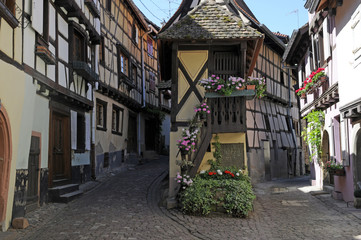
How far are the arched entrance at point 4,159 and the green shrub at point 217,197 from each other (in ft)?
12.4

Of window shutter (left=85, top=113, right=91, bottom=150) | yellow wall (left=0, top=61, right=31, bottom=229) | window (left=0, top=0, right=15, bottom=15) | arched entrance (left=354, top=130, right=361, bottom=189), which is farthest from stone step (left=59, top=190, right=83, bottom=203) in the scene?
arched entrance (left=354, top=130, right=361, bottom=189)

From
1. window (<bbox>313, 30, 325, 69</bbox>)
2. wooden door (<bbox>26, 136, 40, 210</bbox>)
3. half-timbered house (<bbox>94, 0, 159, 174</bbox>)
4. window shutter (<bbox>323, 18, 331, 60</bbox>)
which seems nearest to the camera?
wooden door (<bbox>26, 136, 40, 210</bbox>)

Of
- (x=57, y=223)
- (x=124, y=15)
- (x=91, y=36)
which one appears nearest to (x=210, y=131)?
(x=57, y=223)

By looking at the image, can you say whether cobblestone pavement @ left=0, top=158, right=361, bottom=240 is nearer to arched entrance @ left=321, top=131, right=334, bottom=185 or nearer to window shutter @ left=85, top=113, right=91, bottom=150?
arched entrance @ left=321, top=131, right=334, bottom=185

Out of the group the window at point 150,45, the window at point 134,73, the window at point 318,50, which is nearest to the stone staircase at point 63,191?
the window at point 318,50

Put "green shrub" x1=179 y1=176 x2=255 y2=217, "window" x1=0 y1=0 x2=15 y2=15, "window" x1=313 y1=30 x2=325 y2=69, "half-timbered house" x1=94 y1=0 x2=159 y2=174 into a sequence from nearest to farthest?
1. "window" x1=0 y1=0 x2=15 y2=15
2. "green shrub" x1=179 y1=176 x2=255 y2=217
3. "window" x1=313 y1=30 x2=325 y2=69
4. "half-timbered house" x1=94 y1=0 x2=159 y2=174

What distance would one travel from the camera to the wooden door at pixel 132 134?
18573 mm

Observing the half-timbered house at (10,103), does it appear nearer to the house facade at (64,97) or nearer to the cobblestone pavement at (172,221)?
the house facade at (64,97)

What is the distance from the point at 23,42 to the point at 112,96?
7859 mm

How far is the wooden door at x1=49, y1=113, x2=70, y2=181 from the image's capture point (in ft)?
32.9

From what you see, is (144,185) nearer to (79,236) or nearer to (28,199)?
(28,199)

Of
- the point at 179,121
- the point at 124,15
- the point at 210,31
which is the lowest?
the point at 179,121

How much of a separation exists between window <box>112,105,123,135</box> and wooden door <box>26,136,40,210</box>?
7074 mm

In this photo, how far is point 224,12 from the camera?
34.9ft
